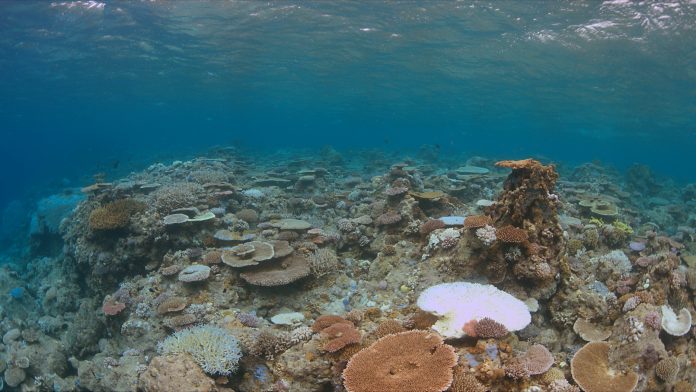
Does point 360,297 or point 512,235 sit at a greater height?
point 512,235

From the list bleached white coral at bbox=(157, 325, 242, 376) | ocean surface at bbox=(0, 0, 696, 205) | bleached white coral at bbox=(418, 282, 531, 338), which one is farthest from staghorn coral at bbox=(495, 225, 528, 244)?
ocean surface at bbox=(0, 0, 696, 205)

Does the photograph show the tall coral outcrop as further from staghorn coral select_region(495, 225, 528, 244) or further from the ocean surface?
the ocean surface

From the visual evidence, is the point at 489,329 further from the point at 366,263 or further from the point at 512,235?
the point at 366,263

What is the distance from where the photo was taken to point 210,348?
586 centimetres

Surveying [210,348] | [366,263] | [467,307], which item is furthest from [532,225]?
[210,348]

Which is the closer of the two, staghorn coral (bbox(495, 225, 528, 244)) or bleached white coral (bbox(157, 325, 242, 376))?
bleached white coral (bbox(157, 325, 242, 376))

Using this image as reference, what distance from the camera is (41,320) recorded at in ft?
43.5

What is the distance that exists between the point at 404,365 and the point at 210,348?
3.07m

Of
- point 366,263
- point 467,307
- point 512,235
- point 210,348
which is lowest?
point 366,263

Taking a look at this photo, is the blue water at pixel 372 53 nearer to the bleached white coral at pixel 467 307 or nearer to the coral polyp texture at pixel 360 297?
the coral polyp texture at pixel 360 297

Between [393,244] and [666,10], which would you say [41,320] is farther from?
[666,10]

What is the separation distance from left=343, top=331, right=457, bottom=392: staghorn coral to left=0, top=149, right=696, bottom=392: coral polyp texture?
2cm

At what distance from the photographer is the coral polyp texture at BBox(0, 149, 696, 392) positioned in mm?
5266

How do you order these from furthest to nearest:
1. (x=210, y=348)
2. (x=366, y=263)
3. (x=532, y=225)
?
(x=366, y=263)
(x=532, y=225)
(x=210, y=348)
